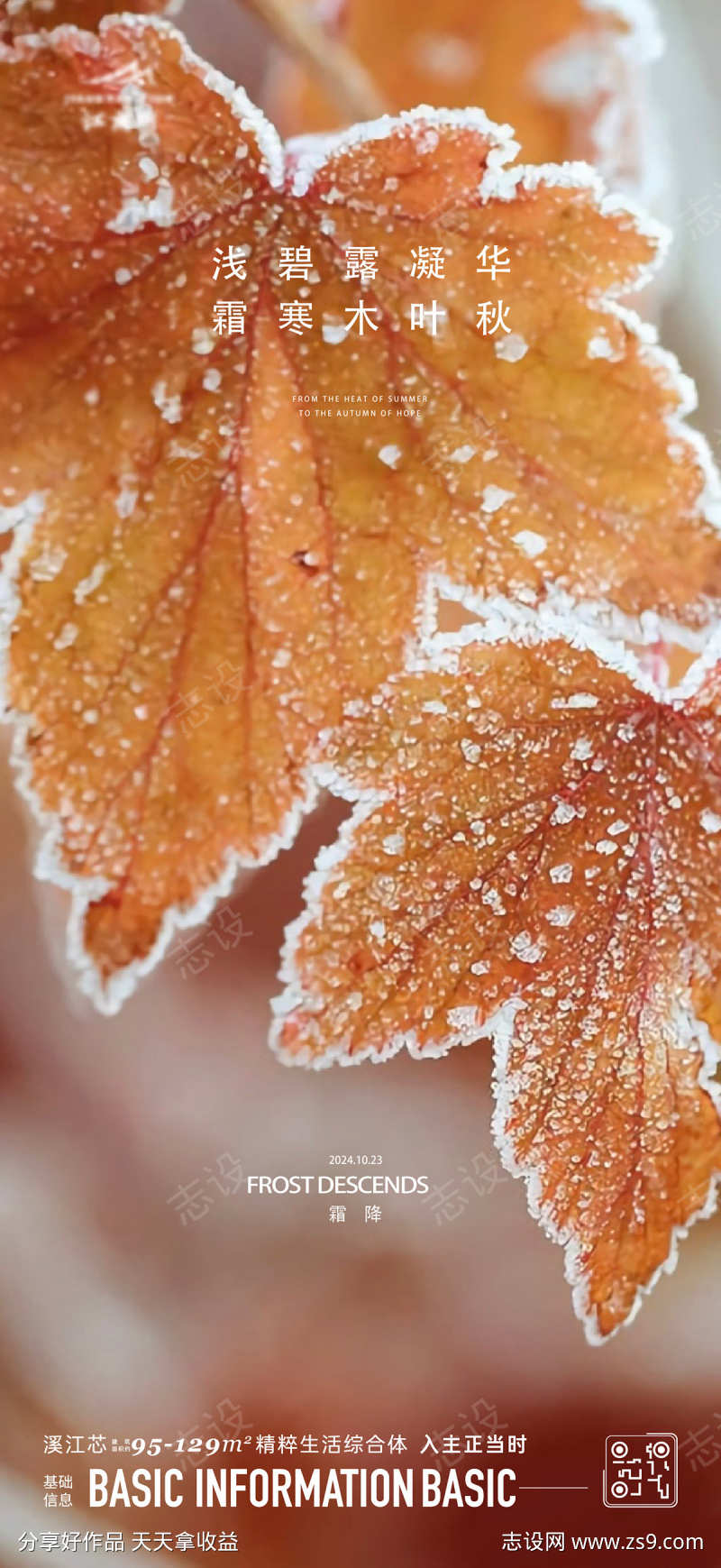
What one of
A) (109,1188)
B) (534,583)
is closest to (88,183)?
(534,583)

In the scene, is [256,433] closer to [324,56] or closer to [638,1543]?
[324,56]

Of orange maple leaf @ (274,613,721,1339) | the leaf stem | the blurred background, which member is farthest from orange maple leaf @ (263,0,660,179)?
the blurred background

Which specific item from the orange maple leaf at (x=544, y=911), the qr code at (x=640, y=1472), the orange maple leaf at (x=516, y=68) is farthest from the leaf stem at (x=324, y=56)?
the qr code at (x=640, y=1472)

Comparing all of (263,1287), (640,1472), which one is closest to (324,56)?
(263,1287)

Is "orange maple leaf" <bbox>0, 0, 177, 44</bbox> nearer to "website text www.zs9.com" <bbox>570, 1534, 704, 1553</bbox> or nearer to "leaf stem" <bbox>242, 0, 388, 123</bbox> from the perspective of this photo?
"leaf stem" <bbox>242, 0, 388, 123</bbox>

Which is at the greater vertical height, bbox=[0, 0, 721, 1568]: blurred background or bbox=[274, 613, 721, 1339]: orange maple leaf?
bbox=[274, 613, 721, 1339]: orange maple leaf
